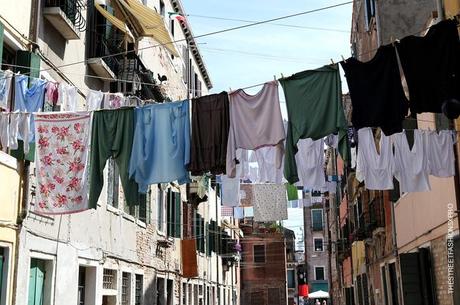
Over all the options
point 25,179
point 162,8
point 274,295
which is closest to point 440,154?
point 25,179

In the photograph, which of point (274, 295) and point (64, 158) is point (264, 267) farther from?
point (64, 158)

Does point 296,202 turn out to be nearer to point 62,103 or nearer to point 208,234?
point 208,234

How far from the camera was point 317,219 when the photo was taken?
62.6m

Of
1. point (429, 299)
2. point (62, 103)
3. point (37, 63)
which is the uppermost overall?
point (37, 63)

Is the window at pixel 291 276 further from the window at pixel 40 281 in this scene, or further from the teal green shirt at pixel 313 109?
the teal green shirt at pixel 313 109

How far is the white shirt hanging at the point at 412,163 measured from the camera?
818cm

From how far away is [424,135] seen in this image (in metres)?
8.28

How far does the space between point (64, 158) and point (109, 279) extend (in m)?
5.98

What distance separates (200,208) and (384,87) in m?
20.9

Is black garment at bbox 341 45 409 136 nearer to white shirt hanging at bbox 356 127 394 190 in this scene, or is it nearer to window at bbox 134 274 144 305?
white shirt hanging at bbox 356 127 394 190

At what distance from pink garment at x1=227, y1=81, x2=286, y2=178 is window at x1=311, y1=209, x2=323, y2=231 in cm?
5520

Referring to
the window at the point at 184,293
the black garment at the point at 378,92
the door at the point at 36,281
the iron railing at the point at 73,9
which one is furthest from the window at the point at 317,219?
the black garment at the point at 378,92

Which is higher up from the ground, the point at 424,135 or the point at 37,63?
→ the point at 37,63

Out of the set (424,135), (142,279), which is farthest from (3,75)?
(142,279)
